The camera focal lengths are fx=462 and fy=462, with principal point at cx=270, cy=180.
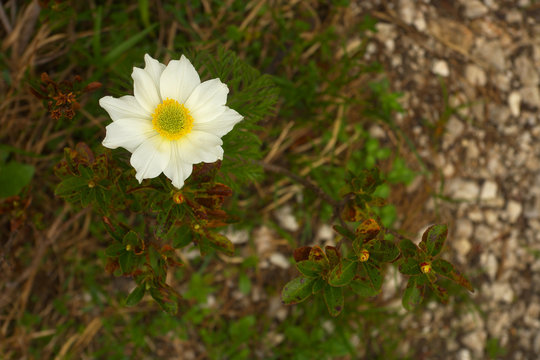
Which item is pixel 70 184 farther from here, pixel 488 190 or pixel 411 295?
pixel 488 190

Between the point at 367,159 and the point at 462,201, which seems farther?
the point at 462,201

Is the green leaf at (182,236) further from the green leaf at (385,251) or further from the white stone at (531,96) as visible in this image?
the white stone at (531,96)

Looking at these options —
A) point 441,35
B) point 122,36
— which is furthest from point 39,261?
point 441,35

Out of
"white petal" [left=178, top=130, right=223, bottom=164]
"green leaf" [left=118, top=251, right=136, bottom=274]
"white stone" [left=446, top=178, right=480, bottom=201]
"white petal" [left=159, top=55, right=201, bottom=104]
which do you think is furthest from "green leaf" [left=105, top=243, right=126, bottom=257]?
"white stone" [left=446, top=178, right=480, bottom=201]

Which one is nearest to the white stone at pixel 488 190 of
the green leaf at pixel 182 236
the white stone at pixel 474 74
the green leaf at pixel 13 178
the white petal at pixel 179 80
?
the white stone at pixel 474 74

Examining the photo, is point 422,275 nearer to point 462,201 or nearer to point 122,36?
point 462,201

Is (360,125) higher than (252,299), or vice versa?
(360,125)

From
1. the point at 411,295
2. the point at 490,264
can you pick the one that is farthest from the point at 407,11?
the point at 411,295
